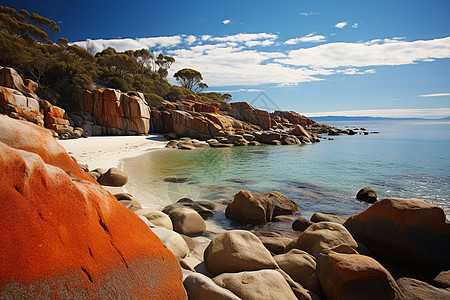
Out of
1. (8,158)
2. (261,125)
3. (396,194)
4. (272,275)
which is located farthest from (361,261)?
(261,125)

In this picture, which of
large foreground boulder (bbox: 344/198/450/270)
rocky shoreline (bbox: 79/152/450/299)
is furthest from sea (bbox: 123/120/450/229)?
large foreground boulder (bbox: 344/198/450/270)

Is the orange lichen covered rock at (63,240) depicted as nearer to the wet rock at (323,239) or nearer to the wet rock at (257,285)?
the wet rock at (257,285)

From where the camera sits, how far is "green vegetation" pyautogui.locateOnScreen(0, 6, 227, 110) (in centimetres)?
3406

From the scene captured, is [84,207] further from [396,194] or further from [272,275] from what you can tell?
[396,194]

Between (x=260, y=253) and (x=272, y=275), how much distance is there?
27.4 inches

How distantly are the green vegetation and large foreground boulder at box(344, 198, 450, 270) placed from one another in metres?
39.8

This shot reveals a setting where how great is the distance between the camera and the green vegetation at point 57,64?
34.1 metres

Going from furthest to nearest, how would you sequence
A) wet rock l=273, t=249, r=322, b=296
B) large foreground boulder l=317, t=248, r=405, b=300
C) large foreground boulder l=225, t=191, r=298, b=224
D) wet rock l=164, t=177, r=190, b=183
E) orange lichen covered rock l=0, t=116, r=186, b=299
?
wet rock l=164, t=177, r=190, b=183
large foreground boulder l=225, t=191, r=298, b=224
wet rock l=273, t=249, r=322, b=296
large foreground boulder l=317, t=248, r=405, b=300
orange lichen covered rock l=0, t=116, r=186, b=299

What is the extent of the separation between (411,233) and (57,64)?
45331 millimetres

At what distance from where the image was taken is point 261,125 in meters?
62.1

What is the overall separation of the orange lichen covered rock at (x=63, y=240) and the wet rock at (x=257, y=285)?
2.85ft

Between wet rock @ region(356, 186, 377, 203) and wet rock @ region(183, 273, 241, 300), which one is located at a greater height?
wet rock @ region(183, 273, 241, 300)

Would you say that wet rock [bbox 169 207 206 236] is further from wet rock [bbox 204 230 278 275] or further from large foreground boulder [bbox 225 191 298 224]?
wet rock [bbox 204 230 278 275]

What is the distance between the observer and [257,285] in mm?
3463
